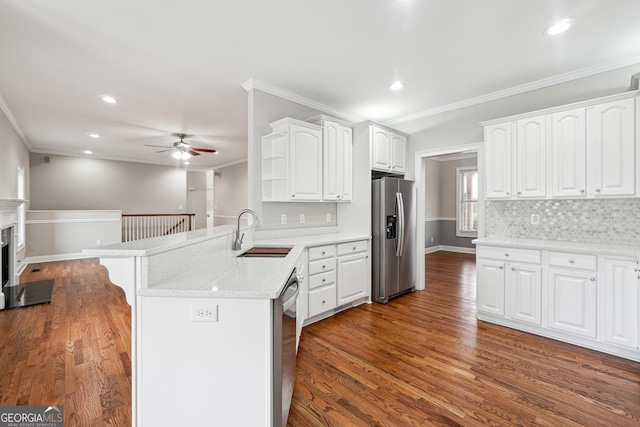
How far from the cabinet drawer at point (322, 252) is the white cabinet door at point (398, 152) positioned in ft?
5.48

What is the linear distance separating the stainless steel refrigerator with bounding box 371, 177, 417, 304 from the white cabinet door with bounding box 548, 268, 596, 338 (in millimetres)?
1691

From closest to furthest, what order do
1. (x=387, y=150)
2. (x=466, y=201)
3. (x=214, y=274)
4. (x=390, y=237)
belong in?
(x=214, y=274), (x=390, y=237), (x=387, y=150), (x=466, y=201)

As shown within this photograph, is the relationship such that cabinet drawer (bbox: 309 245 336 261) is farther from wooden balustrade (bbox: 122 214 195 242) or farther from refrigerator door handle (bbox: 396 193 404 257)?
wooden balustrade (bbox: 122 214 195 242)

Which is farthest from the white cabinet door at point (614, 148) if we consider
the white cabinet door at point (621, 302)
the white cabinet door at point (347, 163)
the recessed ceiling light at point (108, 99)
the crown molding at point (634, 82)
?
the recessed ceiling light at point (108, 99)

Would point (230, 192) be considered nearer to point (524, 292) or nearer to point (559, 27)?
point (524, 292)

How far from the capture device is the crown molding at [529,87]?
2.88 meters

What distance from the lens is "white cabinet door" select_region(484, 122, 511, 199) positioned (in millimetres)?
3285

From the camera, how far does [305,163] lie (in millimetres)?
3496

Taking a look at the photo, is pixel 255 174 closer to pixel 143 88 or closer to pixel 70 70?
pixel 143 88

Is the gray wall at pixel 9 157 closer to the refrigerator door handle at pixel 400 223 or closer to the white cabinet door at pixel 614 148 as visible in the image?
the refrigerator door handle at pixel 400 223

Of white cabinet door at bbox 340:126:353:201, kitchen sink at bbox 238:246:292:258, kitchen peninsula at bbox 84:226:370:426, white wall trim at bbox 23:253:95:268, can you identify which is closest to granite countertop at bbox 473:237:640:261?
white cabinet door at bbox 340:126:353:201

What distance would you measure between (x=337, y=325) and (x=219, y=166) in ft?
25.8

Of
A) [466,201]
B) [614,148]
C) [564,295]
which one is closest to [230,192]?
[466,201]

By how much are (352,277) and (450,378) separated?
1.63 meters
